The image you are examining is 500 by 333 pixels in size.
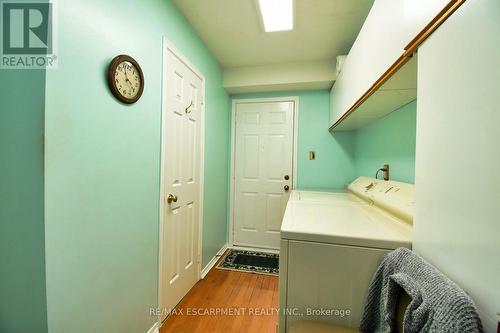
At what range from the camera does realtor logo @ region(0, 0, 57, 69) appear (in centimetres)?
80

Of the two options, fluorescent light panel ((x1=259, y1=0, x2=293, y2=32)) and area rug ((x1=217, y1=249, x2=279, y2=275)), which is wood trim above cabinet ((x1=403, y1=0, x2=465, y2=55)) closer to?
fluorescent light panel ((x1=259, y1=0, x2=293, y2=32))

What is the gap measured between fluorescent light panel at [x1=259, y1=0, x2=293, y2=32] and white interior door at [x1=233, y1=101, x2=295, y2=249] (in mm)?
1083

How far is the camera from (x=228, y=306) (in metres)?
1.78

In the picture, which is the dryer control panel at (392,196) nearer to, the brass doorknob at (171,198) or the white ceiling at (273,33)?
the white ceiling at (273,33)

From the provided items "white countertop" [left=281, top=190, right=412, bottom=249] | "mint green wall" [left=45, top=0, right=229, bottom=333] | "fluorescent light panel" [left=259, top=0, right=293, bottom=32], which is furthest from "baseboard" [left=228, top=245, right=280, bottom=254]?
"fluorescent light panel" [left=259, top=0, right=293, bottom=32]

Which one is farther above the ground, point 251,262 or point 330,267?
point 330,267

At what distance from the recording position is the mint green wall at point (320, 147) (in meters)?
2.70

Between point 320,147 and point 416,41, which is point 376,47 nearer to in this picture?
point 416,41

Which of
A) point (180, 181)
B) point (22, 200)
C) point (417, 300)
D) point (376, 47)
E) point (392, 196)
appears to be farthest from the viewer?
point (180, 181)

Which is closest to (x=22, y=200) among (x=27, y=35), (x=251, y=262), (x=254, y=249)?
(x=27, y=35)

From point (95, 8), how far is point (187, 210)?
146cm

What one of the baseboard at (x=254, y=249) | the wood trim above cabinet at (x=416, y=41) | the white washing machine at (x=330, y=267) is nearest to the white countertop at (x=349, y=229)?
the white washing machine at (x=330, y=267)

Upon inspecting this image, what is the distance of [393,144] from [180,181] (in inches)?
69.5

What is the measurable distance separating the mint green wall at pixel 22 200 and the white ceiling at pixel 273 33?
1272 mm
